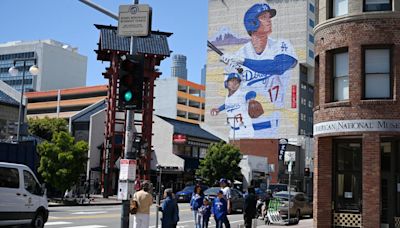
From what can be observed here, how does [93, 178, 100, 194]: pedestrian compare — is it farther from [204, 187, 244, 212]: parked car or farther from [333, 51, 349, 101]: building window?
[333, 51, 349, 101]: building window

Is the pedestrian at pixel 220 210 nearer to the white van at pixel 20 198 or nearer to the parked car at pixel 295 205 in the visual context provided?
the white van at pixel 20 198

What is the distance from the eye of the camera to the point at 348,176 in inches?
820

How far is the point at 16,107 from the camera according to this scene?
41938 mm

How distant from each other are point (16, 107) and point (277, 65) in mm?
75980

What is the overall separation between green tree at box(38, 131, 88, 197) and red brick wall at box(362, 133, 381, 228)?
70.2 ft

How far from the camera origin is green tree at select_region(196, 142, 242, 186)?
56.1 m

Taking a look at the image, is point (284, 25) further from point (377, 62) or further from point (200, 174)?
point (377, 62)

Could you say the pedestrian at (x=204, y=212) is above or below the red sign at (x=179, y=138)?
below

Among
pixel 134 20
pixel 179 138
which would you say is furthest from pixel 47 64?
pixel 134 20

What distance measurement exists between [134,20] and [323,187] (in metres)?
11.3

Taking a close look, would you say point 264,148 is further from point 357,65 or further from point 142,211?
point 142,211

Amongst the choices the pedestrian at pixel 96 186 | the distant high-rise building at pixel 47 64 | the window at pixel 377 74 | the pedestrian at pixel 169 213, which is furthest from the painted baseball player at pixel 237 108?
the pedestrian at pixel 169 213

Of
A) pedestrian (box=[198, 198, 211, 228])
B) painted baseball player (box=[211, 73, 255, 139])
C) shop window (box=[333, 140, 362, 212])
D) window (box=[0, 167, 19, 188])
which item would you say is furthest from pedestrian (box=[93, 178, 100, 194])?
painted baseball player (box=[211, 73, 255, 139])

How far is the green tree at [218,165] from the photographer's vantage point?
56.1 metres
